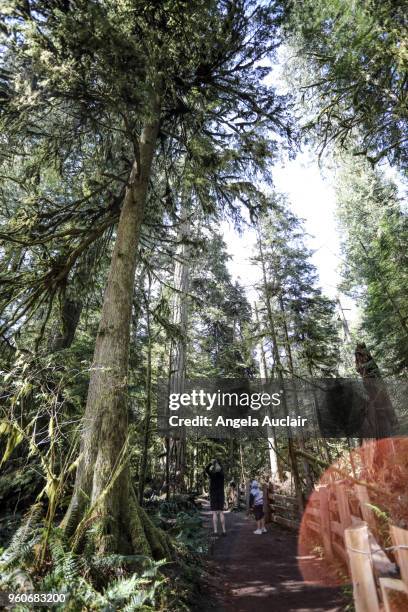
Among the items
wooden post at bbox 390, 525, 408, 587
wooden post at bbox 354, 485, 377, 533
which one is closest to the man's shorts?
wooden post at bbox 354, 485, 377, 533

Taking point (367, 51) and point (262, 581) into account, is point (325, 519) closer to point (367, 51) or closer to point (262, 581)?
point (262, 581)

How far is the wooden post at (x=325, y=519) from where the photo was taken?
595 cm

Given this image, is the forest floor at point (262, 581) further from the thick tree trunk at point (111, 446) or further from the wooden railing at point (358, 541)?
the thick tree trunk at point (111, 446)

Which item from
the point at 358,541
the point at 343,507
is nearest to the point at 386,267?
the point at 343,507

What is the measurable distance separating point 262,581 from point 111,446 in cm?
341

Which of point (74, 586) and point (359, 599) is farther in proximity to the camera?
point (74, 586)

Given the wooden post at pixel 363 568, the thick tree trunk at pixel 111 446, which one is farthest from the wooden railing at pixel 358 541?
the thick tree trunk at pixel 111 446

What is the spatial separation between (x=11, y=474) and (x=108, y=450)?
196 inches

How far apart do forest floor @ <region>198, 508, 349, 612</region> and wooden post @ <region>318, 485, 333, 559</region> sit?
1.03 ft

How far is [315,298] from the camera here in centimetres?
1717

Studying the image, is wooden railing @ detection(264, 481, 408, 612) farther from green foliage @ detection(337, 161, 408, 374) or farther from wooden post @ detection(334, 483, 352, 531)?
green foliage @ detection(337, 161, 408, 374)

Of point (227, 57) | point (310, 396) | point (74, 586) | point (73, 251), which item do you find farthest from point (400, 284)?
point (74, 586)

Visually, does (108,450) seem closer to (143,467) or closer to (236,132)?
(143,467)

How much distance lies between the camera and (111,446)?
422cm
